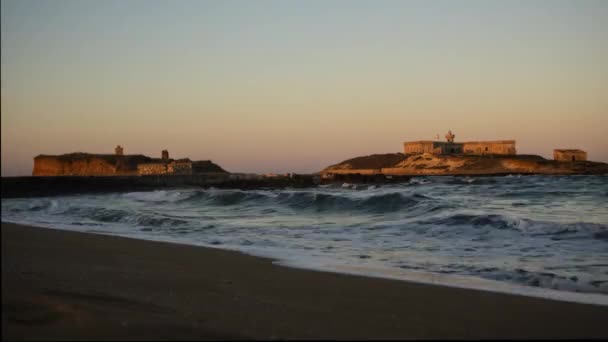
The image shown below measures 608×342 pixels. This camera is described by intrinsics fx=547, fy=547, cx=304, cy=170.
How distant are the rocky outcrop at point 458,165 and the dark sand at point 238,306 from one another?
201 feet

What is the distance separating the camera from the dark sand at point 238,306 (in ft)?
7.55

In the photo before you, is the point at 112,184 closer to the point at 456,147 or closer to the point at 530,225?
the point at 530,225

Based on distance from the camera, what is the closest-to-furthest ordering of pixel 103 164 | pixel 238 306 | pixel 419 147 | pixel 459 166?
pixel 238 306
pixel 103 164
pixel 459 166
pixel 419 147

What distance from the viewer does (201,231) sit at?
9.95m

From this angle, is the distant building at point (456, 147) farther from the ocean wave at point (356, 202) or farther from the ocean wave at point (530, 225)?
the ocean wave at point (530, 225)

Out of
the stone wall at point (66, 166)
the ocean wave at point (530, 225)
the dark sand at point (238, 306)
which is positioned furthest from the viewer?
the stone wall at point (66, 166)

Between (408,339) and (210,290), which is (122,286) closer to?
(210,290)

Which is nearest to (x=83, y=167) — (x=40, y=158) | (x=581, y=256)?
(x=40, y=158)

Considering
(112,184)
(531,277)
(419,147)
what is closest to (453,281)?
(531,277)

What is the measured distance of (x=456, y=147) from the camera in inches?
3937

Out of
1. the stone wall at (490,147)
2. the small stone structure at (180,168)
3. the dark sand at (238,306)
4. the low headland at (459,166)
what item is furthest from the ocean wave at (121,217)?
the stone wall at (490,147)

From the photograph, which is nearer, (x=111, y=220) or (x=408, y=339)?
(x=408, y=339)

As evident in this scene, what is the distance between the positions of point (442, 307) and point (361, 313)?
0.59 meters

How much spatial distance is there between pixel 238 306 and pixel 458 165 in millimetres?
78291
